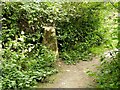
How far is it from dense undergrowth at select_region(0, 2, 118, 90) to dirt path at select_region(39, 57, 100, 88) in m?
0.13

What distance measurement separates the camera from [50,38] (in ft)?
14.4

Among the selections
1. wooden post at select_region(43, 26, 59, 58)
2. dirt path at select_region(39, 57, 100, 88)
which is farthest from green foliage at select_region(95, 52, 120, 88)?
wooden post at select_region(43, 26, 59, 58)

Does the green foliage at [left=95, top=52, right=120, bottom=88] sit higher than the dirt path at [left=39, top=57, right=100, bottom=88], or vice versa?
the green foliage at [left=95, top=52, right=120, bottom=88]

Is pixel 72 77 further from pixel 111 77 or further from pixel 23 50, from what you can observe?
pixel 111 77

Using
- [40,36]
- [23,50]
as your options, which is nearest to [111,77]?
[23,50]

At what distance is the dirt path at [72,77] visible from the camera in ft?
11.7

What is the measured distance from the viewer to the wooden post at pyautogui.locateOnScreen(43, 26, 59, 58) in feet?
14.3

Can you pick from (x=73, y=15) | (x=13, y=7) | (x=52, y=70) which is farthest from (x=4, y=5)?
(x=73, y=15)

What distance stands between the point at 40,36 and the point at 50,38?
0.70 feet

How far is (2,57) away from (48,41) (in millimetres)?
1202

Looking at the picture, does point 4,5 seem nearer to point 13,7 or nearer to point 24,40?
point 13,7

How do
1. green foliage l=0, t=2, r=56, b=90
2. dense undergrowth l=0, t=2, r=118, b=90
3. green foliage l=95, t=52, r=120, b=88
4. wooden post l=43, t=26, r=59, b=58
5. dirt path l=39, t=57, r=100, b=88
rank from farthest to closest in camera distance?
wooden post l=43, t=26, r=59, b=58
dirt path l=39, t=57, r=100, b=88
dense undergrowth l=0, t=2, r=118, b=90
green foliage l=0, t=2, r=56, b=90
green foliage l=95, t=52, r=120, b=88

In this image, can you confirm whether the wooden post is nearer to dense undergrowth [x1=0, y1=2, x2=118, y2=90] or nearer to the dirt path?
dense undergrowth [x1=0, y1=2, x2=118, y2=90]

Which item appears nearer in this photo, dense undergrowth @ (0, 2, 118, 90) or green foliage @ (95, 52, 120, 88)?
green foliage @ (95, 52, 120, 88)
